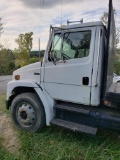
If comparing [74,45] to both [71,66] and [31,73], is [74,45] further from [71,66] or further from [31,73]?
[31,73]

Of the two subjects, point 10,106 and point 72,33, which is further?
point 10,106

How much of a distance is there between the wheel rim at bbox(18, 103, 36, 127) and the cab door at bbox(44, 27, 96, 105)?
626 millimetres

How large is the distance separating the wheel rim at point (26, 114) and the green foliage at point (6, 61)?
27.0 meters

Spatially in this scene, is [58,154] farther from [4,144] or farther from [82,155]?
[4,144]

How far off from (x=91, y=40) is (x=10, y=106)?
2.49 meters

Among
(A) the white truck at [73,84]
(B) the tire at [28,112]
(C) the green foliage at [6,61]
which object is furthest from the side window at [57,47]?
(C) the green foliage at [6,61]

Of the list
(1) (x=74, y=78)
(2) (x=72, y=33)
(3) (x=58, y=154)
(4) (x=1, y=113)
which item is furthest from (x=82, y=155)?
(4) (x=1, y=113)

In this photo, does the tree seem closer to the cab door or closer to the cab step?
the cab door

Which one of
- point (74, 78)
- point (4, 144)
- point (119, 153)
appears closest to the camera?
point (119, 153)

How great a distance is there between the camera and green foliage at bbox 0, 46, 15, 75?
30.4 metres

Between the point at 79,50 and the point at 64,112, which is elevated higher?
the point at 79,50

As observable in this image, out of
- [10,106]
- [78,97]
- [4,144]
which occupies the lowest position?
[4,144]

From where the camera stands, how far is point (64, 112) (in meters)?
4.25

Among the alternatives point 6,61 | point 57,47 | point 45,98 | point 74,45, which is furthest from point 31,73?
point 6,61
